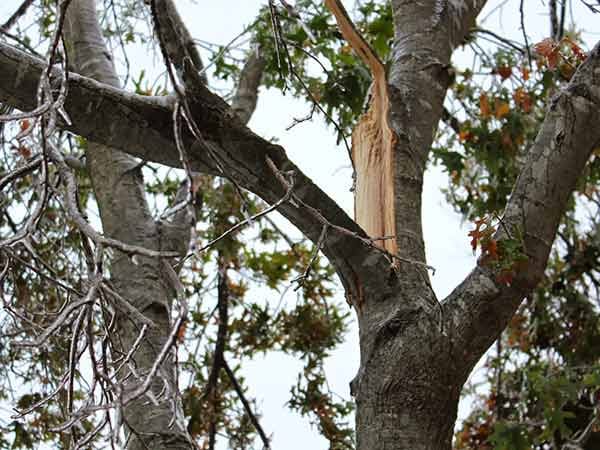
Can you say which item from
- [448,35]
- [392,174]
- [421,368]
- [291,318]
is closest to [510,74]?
[448,35]

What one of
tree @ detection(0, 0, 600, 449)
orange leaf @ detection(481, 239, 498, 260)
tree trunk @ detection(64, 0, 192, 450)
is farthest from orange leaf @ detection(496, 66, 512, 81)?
orange leaf @ detection(481, 239, 498, 260)

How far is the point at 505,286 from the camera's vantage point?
185cm

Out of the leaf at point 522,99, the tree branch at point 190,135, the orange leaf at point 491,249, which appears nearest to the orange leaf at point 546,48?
the orange leaf at point 491,249

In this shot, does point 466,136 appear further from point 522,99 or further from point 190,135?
point 190,135

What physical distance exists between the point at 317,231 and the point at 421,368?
353 millimetres

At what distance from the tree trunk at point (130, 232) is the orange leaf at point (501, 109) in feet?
5.16

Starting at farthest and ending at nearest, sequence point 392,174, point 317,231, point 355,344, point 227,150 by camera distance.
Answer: point 355,344 → point 392,174 → point 317,231 → point 227,150

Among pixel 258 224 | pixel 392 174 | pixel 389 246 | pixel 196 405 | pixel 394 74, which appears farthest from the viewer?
pixel 258 224

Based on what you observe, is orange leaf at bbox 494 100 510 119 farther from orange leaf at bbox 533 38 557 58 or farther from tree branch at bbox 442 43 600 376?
tree branch at bbox 442 43 600 376

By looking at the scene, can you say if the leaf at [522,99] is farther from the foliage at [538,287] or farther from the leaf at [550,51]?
the leaf at [550,51]

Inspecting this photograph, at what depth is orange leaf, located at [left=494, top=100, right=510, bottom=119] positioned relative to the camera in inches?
143

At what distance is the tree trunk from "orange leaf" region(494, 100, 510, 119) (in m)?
1.57

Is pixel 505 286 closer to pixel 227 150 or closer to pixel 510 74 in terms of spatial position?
pixel 227 150

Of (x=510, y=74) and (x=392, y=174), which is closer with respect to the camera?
(x=392, y=174)
